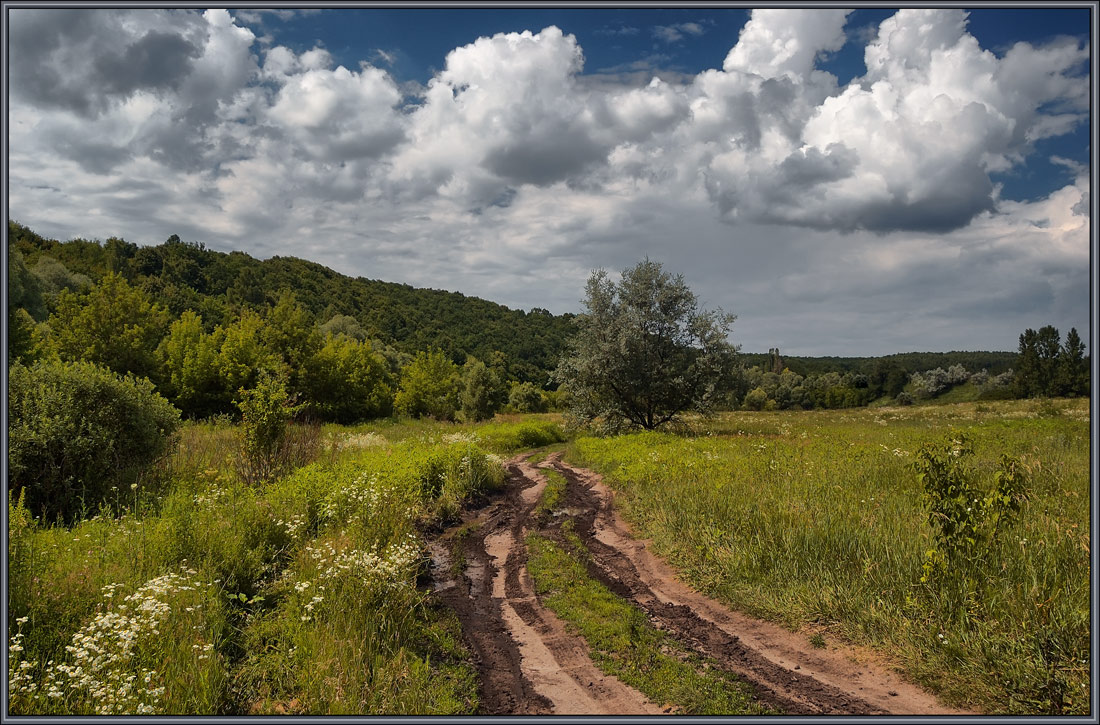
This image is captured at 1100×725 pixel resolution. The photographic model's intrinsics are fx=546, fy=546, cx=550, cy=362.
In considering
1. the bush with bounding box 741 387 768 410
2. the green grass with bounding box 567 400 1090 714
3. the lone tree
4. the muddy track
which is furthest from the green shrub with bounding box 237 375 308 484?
the bush with bounding box 741 387 768 410

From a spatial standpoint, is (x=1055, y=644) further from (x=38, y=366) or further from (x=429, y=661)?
(x=38, y=366)

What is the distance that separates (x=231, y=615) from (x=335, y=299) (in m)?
114

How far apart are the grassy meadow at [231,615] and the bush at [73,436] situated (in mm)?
569

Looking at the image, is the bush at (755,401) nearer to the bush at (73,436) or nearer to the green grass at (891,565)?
the green grass at (891,565)

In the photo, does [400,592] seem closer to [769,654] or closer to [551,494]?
[769,654]

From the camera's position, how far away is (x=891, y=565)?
596 cm

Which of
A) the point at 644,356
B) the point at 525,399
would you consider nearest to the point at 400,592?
the point at 644,356

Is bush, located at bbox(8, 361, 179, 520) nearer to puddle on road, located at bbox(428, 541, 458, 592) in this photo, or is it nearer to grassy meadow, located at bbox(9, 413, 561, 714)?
grassy meadow, located at bbox(9, 413, 561, 714)

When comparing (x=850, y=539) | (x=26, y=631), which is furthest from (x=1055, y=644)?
(x=26, y=631)

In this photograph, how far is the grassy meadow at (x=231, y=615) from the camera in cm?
411

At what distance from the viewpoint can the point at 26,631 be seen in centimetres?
464

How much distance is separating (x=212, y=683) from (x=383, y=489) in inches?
217

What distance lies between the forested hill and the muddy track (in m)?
68.8

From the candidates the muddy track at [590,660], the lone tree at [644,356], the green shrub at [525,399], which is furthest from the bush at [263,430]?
the green shrub at [525,399]
